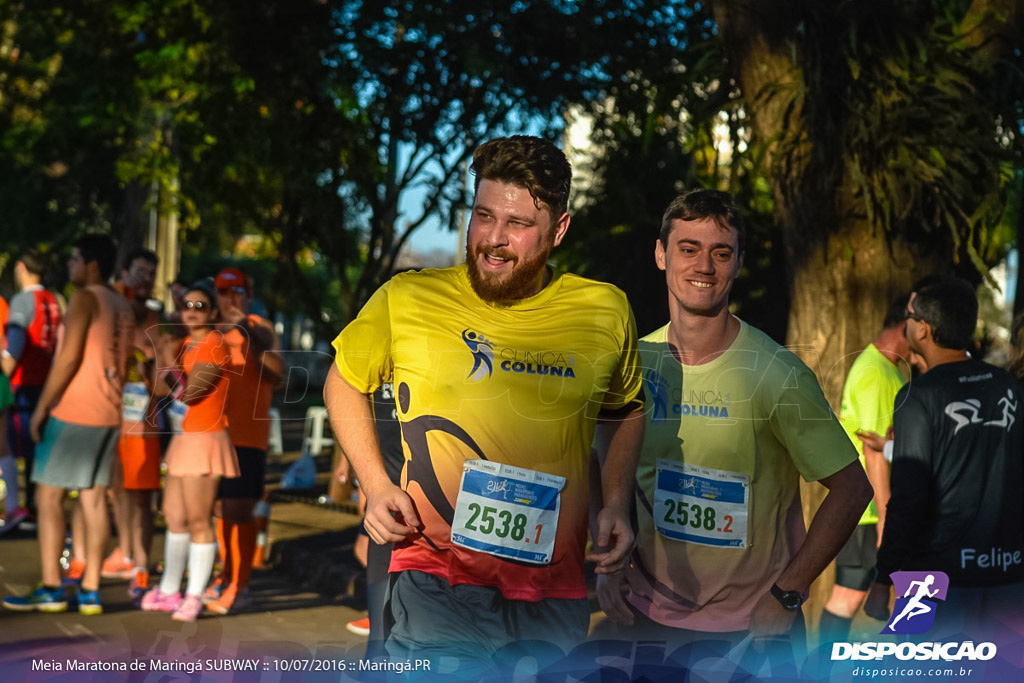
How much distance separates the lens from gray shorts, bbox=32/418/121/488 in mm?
7012

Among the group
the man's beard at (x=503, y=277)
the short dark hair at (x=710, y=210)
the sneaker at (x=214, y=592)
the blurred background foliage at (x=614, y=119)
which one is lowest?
the sneaker at (x=214, y=592)

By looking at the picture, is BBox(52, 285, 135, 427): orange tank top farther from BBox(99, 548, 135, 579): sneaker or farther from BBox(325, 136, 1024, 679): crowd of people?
BBox(325, 136, 1024, 679): crowd of people

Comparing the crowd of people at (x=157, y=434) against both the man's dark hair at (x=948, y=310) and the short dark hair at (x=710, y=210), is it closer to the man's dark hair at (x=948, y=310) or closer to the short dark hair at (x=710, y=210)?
the short dark hair at (x=710, y=210)

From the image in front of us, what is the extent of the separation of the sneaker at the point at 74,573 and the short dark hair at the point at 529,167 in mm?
5157

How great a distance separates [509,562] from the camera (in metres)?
3.32

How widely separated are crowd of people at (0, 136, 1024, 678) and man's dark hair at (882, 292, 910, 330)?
3.86 feet

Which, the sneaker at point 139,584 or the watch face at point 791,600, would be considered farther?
the sneaker at point 139,584

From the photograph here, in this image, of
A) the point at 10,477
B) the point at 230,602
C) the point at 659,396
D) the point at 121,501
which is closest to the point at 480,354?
the point at 659,396

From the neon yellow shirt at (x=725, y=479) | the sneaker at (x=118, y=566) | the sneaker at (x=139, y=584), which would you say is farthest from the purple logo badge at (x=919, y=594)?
the sneaker at (x=118, y=566)

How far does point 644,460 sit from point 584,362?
0.75 metres

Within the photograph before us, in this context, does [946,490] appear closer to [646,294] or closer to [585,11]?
[585,11]

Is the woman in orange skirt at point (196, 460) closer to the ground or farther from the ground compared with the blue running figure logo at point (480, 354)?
closer to the ground

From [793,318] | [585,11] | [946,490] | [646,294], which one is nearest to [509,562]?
[946,490]

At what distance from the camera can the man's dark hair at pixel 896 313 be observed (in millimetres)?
5984
